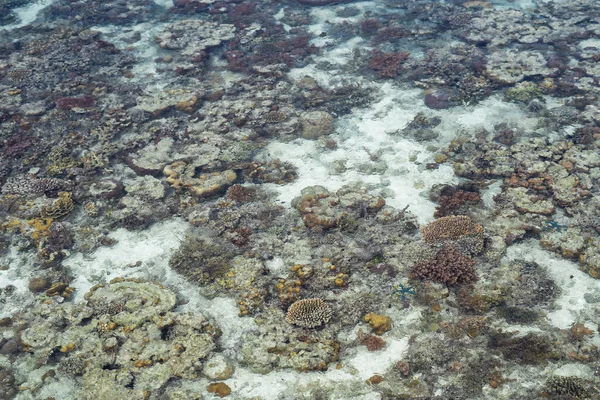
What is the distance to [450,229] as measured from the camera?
469 inches

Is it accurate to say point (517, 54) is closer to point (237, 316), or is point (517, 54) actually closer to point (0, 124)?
point (237, 316)

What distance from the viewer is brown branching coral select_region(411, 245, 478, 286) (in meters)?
10.7

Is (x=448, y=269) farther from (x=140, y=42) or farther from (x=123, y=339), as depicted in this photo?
(x=140, y=42)

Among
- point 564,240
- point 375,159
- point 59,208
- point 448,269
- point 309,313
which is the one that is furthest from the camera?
point 375,159

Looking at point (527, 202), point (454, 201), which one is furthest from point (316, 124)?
point (527, 202)

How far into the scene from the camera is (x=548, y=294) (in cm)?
1019

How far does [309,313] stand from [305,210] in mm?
3515

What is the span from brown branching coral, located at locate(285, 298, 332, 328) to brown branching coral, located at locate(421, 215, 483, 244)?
3447 millimetres

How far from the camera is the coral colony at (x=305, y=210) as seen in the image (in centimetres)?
921

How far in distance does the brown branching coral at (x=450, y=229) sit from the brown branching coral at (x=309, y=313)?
11.3ft

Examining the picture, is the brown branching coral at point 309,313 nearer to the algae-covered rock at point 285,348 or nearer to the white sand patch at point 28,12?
the algae-covered rock at point 285,348

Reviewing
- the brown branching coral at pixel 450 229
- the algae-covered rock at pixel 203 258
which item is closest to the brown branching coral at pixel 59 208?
the algae-covered rock at pixel 203 258

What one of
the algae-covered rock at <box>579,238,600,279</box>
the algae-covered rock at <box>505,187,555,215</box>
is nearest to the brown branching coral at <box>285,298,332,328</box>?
the algae-covered rock at <box>579,238,600,279</box>

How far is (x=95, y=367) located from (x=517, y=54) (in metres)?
19.5
